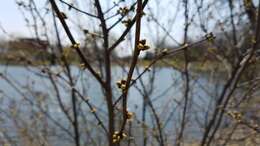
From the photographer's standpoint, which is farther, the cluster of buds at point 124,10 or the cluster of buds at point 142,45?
the cluster of buds at point 124,10

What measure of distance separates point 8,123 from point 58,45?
2348mm

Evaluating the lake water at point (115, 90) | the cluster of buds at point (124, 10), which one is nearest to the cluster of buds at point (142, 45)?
the cluster of buds at point (124, 10)

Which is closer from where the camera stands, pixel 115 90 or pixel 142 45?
pixel 142 45

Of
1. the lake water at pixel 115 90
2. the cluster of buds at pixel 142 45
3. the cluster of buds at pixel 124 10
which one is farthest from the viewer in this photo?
the lake water at pixel 115 90

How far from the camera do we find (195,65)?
4.67 metres

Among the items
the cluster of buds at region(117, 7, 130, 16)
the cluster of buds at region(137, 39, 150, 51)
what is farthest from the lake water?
the cluster of buds at region(137, 39, 150, 51)

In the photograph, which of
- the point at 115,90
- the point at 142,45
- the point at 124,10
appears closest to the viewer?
the point at 142,45

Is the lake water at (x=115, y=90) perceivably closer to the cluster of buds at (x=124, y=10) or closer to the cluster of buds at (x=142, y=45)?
the cluster of buds at (x=124, y=10)

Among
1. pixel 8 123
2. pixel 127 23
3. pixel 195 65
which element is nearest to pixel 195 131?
pixel 195 65

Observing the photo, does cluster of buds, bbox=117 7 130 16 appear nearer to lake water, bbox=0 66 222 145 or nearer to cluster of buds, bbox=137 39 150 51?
cluster of buds, bbox=137 39 150 51

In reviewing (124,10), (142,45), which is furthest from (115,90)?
(142,45)

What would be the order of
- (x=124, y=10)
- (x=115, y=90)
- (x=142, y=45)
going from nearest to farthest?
(x=142, y=45) → (x=124, y=10) → (x=115, y=90)

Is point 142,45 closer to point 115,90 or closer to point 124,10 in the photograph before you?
point 124,10

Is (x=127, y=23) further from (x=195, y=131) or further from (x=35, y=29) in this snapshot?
(x=195, y=131)
